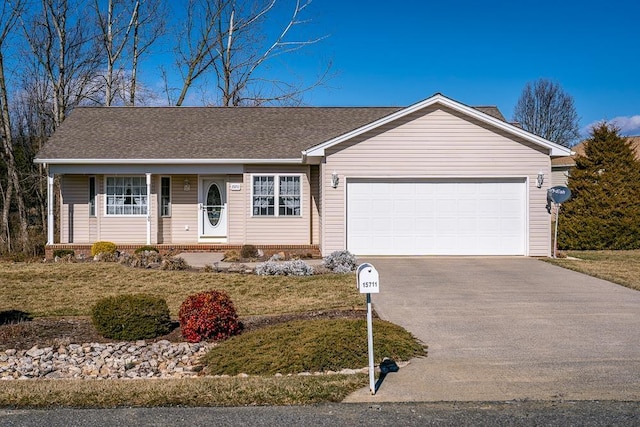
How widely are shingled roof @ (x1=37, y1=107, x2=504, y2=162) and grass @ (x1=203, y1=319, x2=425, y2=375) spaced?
37.4 feet

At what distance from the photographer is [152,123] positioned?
74.8ft

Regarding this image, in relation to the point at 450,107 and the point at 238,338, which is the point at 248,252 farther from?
the point at 238,338

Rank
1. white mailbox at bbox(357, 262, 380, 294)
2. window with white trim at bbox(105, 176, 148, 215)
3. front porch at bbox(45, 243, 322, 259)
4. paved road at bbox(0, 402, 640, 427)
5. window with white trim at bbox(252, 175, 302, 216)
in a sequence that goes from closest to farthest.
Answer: paved road at bbox(0, 402, 640, 427)
white mailbox at bbox(357, 262, 380, 294)
front porch at bbox(45, 243, 322, 259)
window with white trim at bbox(252, 175, 302, 216)
window with white trim at bbox(105, 176, 148, 215)

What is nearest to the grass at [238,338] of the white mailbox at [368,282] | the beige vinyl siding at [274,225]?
the white mailbox at [368,282]

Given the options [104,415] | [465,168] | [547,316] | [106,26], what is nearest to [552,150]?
[465,168]

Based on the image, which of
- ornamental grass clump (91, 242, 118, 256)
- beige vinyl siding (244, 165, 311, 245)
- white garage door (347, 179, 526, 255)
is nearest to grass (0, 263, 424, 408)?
ornamental grass clump (91, 242, 118, 256)

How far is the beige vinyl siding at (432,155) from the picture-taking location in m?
17.9

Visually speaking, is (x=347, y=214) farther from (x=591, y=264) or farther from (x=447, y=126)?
(x=591, y=264)

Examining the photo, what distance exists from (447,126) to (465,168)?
1.24 meters

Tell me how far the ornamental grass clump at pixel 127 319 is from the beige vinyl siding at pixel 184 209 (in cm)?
1119

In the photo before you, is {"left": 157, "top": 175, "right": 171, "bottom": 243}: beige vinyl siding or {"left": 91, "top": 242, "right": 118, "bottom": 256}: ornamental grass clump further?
{"left": 157, "top": 175, "right": 171, "bottom": 243}: beige vinyl siding

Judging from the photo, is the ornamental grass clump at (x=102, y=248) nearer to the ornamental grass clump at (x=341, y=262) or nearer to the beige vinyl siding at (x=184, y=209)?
the beige vinyl siding at (x=184, y=209)

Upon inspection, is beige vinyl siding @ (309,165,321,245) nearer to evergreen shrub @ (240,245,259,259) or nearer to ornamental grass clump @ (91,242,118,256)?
evergreen shrub @ (240,245,259,259)

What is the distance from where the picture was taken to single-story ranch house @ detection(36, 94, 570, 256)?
58.7 ft
